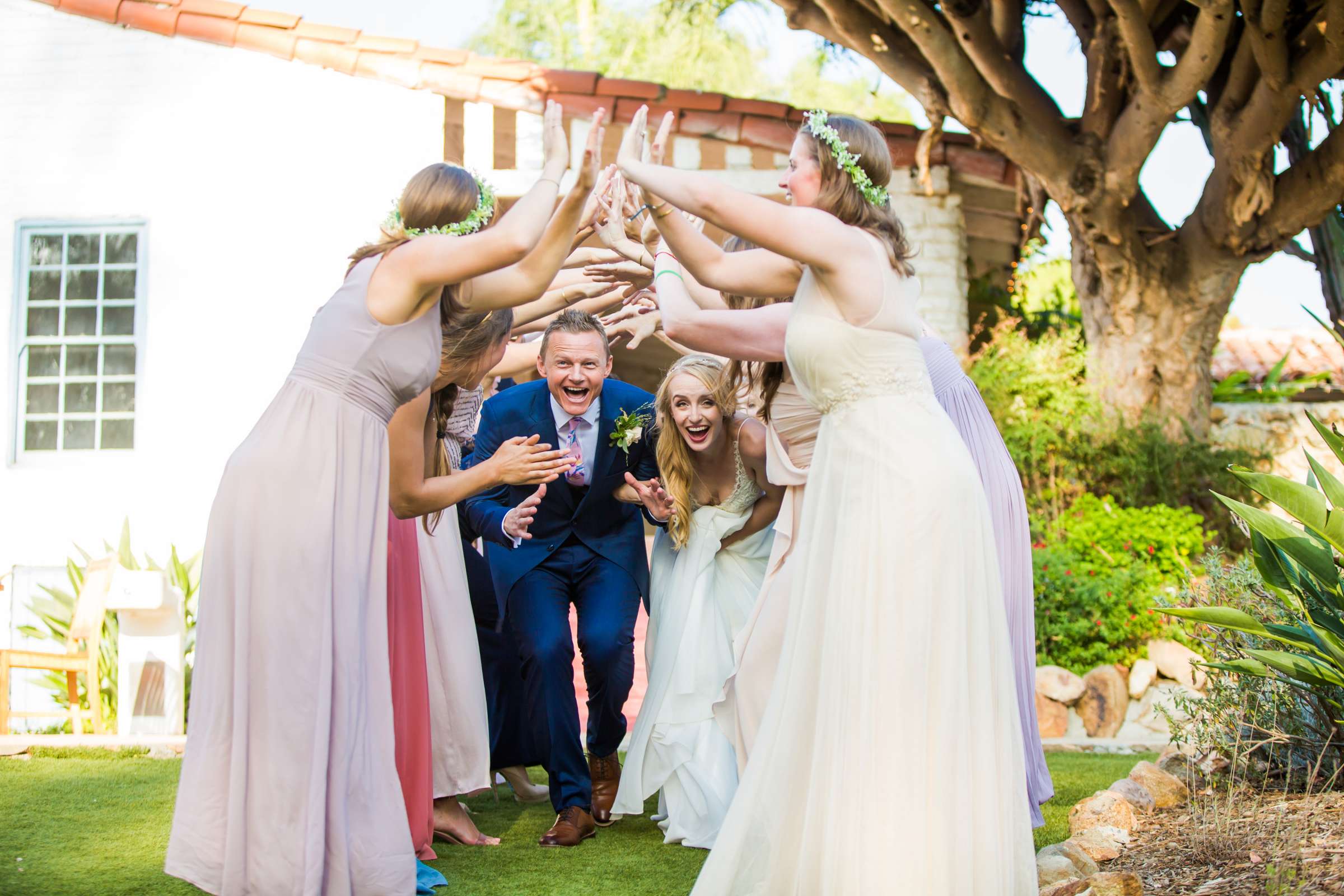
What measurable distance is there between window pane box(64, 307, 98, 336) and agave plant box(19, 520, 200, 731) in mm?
2187

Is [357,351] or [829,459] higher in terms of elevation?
[357,351]

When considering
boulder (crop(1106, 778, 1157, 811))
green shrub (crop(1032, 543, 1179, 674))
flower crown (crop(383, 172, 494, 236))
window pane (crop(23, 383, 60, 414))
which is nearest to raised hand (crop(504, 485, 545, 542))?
flower crown (crop(383, 172, 494, 236))

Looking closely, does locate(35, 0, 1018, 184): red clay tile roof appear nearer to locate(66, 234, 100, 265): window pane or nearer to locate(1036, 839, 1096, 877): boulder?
locate(66, 234, 100, 265): window pane

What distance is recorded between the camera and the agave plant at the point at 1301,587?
3.95m

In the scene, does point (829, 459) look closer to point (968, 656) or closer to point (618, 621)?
point (968, 656)

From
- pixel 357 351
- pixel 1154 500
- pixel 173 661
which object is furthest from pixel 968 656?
pixel 1154 500

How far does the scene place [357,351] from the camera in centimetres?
365

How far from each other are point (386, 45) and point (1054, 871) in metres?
9.10

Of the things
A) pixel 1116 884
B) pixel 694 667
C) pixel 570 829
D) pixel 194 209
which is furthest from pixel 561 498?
pixel 194 209

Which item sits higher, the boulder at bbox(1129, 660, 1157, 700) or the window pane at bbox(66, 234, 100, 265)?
the window pane at bbox(66, 234, 100, 265)

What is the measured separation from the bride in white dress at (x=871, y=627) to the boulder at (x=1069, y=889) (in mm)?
152

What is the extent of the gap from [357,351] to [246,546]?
64 cm

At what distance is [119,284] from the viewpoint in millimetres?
10867

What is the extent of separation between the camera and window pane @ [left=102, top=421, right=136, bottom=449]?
10789 mm
